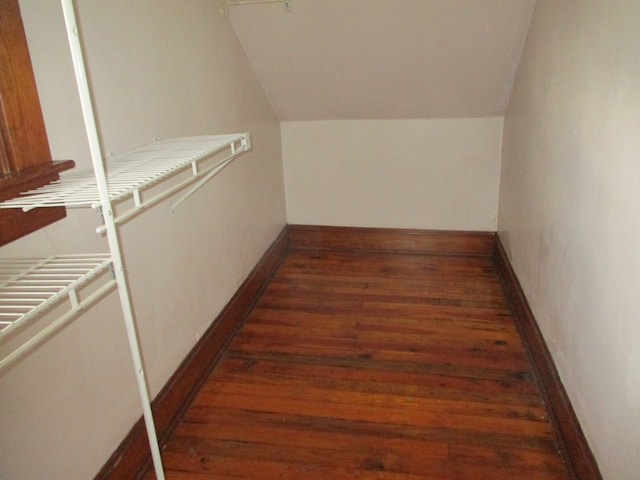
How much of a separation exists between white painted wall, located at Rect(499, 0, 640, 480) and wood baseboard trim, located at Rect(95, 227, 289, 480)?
142cm

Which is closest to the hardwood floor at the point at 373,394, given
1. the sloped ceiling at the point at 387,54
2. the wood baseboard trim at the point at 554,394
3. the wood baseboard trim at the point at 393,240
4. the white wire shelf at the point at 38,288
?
the wood baseboard trim at the point at 554,394

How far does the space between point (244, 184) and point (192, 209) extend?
664 mm

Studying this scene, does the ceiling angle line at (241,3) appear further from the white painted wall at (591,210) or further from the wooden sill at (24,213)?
the wooden sill at (24,213)

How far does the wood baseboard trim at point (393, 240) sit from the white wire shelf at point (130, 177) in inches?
76.8

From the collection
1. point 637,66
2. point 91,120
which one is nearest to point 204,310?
point 91,120

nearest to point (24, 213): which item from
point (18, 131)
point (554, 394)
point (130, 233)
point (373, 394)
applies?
point (18, 131)

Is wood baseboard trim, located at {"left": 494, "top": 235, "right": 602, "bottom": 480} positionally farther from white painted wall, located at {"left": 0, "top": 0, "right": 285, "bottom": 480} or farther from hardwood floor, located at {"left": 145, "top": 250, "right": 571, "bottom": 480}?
white painted wall, located at {"left": 0, "top": 0, "right": 285, "bottom": 480}

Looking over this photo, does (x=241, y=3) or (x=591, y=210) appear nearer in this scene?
(x=591, y=210)

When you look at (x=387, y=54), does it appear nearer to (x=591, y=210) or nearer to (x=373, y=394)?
(x=591, y=210)

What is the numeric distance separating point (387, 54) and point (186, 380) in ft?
6.24

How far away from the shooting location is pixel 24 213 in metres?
1.14

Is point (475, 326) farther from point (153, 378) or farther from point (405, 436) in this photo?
point (153, 378)

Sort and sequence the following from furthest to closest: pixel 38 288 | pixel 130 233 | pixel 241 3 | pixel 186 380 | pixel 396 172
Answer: pixel 396 172 < pixel 241 3 < pixel 186 380 < pixel 130 233 < pixel 38 288

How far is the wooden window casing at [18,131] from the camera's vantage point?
1078 mm
